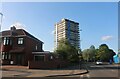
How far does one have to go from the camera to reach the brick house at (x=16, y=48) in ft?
157

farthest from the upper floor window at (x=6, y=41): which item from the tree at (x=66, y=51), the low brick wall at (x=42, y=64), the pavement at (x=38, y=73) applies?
the pavement at (x=38, y=73)

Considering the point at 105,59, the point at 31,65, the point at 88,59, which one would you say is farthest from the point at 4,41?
the point at 88,59

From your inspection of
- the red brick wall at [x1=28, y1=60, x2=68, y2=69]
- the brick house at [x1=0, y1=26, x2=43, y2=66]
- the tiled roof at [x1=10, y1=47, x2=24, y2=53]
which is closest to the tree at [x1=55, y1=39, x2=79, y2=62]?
the brick house at [x1=0, y1=26, x2=43, y2=66]

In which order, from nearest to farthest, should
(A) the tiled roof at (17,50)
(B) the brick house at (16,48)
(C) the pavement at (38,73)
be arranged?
(C) the pavement at (38,73) < (A) the tiled roof at (17,50) < (B) the brick house at (16,48)

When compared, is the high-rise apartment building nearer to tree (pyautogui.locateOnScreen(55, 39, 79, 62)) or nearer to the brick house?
tree (pyautogui.locateOnScreen(55, 39, 79, 62))

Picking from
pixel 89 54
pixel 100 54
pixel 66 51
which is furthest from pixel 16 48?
pixel 89 54

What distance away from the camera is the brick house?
1881 inches

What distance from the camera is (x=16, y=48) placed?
48.5 m

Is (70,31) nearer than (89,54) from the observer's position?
Yes

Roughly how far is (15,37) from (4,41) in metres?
2.56

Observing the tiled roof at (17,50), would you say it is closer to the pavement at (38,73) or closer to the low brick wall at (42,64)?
the low brick wall at (42,64)

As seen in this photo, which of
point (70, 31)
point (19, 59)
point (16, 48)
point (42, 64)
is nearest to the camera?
point (42, 64)

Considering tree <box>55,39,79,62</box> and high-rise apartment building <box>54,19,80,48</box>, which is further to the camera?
high-rise apartment building <box>54,19,80,48</box>

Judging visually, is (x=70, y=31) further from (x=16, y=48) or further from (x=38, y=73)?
(x=38, y=73)
